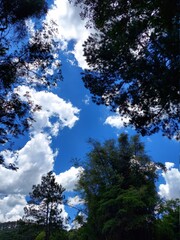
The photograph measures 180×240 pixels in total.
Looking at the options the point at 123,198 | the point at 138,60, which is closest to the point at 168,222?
the point at 123,198

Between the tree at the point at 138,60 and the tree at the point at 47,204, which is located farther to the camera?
the tree at the point at 47,204

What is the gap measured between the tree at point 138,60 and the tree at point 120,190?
14.3 metres

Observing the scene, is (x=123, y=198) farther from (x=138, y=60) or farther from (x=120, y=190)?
(x=138, y=60)

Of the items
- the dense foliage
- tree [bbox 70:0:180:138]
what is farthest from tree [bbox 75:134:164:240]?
tree [bbox 70:0:180:138]

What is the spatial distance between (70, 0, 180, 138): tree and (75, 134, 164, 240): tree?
1428cm

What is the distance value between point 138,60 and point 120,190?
18.1 m

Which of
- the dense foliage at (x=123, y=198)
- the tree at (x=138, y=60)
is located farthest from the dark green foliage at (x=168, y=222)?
the tree at (x=138, y=60)

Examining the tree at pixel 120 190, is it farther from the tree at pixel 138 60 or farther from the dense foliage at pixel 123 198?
the tree at pixel 138 60

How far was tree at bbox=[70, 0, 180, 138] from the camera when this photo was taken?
10.6m

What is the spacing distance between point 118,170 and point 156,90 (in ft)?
67.6

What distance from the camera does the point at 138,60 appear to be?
1201 cm

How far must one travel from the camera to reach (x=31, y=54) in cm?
1414

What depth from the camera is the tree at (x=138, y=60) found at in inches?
416

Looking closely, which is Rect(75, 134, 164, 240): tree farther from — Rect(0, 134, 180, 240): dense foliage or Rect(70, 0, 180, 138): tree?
Rect(70, 0, 180, 138): tree
